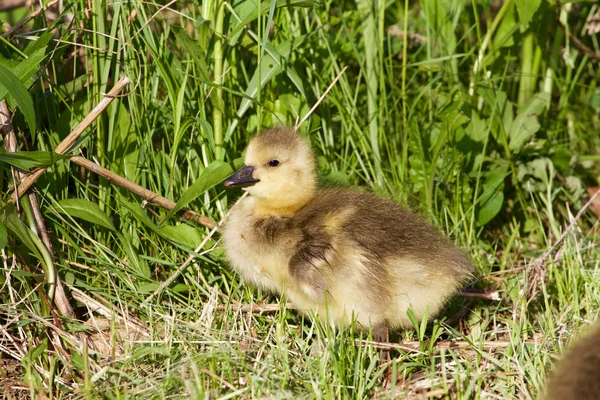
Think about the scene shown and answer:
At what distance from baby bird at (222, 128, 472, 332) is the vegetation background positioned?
0.11 meters

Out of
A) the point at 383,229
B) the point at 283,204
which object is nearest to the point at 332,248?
the point at 383,229

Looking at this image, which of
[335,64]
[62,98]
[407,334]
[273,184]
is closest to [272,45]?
[335,64]

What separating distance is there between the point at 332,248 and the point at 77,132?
92cm

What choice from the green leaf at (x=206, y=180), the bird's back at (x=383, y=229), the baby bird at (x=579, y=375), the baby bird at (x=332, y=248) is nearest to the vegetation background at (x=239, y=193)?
the green leaf at (x=206, y=180)

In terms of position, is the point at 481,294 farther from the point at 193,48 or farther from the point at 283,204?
the point at 193,48

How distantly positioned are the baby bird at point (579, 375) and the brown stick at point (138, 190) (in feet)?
4.88

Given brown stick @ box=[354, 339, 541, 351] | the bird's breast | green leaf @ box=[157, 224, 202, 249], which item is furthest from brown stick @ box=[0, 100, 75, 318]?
brown stick @ box=[354, 339, 541, 351]

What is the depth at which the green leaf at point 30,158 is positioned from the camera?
2.53m

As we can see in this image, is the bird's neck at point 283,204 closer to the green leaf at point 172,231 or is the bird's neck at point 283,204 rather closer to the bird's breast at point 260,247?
the bird's breast at point 260,247

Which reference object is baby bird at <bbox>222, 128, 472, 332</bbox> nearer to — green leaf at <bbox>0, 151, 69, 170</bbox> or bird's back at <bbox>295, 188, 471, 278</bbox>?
bird's back at <bbox>295, 188, 471, 278</bbox>

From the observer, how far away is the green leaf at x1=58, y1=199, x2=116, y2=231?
9.21 ft

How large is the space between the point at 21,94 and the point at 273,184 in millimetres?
Result: 854

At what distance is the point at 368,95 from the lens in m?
3.38

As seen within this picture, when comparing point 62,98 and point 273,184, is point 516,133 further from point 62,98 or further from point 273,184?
point 62,98
